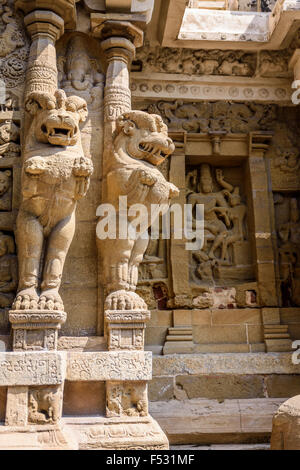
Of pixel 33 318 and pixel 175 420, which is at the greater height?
pixel 33 318

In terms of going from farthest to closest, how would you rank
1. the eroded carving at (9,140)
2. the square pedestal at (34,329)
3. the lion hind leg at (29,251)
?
the eroded carving at (9,140) → the lion hind leg at (29,251) → the square pedestal at (34,329)

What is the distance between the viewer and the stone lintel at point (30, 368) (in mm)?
3775

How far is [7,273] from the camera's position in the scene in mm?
4406

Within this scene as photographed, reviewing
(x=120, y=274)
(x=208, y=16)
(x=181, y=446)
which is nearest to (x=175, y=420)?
(x=181, y=446)

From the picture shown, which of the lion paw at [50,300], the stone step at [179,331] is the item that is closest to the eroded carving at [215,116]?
the stone step at [179,331]

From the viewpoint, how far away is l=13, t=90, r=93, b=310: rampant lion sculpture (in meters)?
4.14

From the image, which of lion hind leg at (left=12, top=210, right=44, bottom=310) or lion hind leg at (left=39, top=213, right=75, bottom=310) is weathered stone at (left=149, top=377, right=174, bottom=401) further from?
lion hind leg at (left=12, top=210, right=44, bottom=310)

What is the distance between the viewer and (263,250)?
6.59 meters

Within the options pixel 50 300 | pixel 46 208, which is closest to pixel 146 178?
pixel 46 208

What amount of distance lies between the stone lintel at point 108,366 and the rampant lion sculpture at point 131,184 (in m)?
0.42

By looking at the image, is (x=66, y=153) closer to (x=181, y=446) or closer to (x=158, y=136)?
(x=158, y=136)

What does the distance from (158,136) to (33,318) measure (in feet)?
6.54

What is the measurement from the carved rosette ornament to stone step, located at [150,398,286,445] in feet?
7.08

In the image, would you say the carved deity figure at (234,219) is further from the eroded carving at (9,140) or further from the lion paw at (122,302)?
the eroded carving at (9,140)
